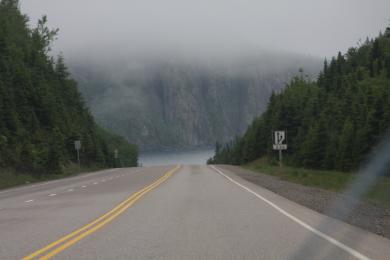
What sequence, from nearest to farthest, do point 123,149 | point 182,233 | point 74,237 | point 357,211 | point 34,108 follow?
point 74,237
point 182,233
point 357,211
point 34,108
point 123,149

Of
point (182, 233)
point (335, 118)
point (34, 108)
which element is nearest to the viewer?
point (182, 233)

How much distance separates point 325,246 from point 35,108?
62364mm

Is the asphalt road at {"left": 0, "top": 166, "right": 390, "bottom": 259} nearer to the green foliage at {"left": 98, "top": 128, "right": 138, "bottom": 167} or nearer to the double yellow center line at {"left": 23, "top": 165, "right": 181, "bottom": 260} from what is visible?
the double yellow center line at {"left": 23, "top": 165, "right": 181, "bottom": 260}

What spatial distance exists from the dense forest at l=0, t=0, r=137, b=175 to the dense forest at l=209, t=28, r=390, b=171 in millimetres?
29746

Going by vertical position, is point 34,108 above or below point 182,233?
above

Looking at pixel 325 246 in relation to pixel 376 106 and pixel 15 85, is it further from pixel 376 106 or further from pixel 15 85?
pixel 15 85

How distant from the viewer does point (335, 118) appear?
9512cm

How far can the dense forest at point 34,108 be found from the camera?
160ft

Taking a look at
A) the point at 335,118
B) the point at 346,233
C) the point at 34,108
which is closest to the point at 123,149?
the point at 335,118

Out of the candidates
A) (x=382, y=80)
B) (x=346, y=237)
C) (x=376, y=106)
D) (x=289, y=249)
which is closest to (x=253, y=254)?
(x=289, y=249)

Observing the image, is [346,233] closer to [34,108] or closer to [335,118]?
[34,108]

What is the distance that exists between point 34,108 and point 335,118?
162ft

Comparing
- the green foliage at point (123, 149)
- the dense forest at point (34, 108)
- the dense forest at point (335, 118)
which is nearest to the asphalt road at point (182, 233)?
the dense forest at point (34, 108)

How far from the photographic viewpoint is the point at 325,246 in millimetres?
9273
